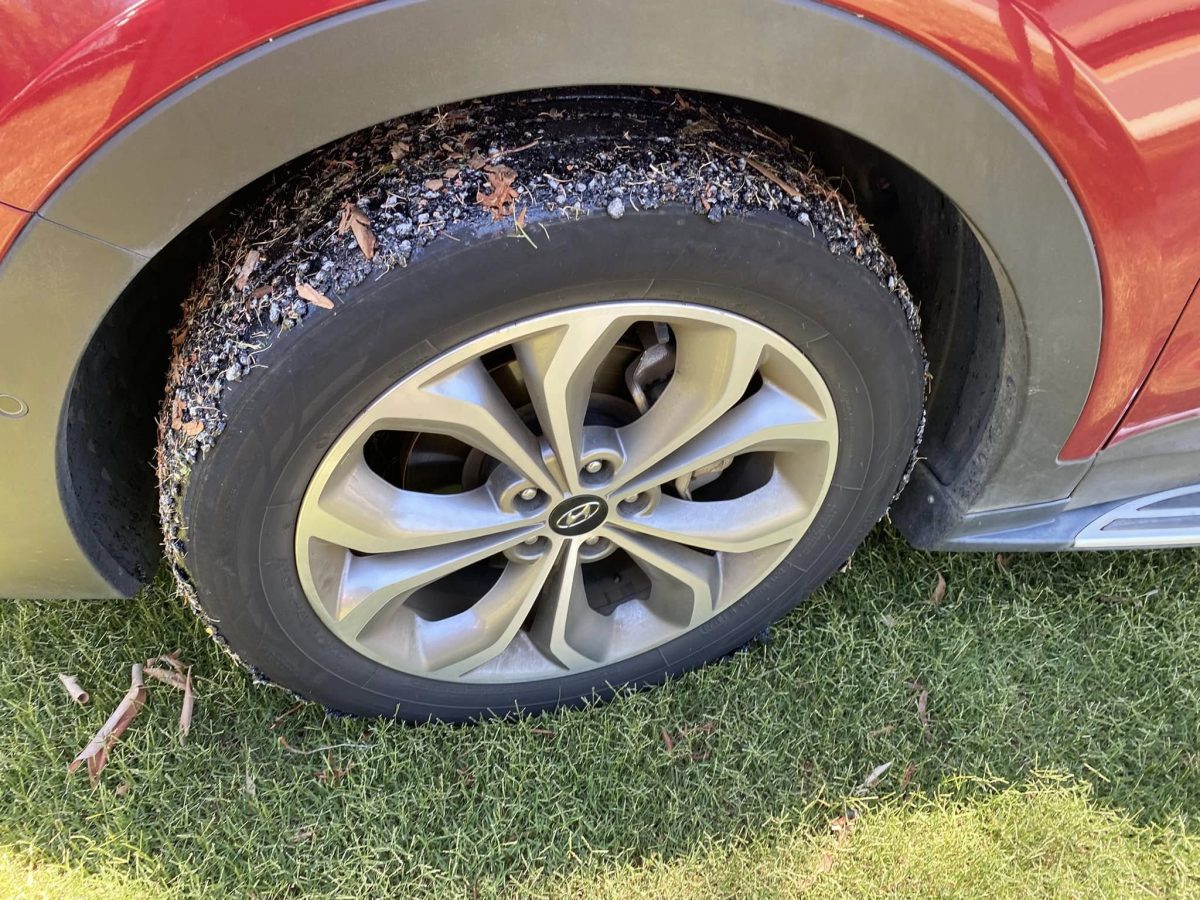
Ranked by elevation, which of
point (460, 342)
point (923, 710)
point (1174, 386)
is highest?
point (460, 342)

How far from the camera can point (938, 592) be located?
207 centimetres

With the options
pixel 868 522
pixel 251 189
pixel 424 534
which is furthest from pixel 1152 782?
pixel 251 189

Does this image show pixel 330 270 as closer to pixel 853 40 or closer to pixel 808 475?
pixel 853 40

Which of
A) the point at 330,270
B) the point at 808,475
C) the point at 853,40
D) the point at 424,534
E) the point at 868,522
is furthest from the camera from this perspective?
the point at 868,522

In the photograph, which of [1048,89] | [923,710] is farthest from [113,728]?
[1048,89]

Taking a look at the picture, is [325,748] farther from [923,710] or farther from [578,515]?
[923,710]

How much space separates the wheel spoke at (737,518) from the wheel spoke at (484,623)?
0.23 meters

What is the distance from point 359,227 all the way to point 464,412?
0.30 m

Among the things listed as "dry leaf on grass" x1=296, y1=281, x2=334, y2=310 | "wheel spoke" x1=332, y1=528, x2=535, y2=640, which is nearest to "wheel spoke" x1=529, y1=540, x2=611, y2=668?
"wheel spoke" x1=332, y1=528, x2=535, y2=640

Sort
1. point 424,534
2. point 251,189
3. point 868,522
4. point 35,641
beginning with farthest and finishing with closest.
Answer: point 35,641 → point 868,522 → point 424,534 → point 251,189

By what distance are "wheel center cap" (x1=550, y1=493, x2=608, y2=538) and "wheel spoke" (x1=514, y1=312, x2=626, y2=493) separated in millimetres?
112

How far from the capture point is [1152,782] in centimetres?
181

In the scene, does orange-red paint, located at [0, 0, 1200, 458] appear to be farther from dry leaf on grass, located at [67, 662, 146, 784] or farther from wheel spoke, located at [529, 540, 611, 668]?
dry leaf on grass, located at [67, 662, 146, 784]

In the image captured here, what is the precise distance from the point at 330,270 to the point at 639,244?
1.30 ft
